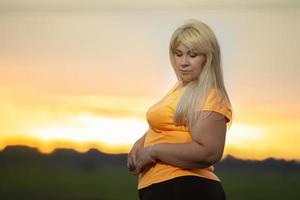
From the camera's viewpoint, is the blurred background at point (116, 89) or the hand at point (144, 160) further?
the blurred background at point (116, 89)

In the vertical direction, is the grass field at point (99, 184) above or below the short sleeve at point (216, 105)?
below

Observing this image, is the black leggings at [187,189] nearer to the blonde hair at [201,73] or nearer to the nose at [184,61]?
the blonde hair at [201,73]

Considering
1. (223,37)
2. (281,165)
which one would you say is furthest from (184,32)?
(281,165)

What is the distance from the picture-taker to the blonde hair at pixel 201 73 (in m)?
1.37

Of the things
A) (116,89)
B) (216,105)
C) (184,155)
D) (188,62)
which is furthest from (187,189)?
(116,89)

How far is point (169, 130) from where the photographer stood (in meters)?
1.42

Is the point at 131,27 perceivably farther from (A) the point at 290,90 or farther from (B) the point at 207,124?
(B) the point at 207,124

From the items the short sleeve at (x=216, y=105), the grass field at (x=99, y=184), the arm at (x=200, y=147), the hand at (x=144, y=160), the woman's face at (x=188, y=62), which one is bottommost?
the grass field at (x=99, y=184)

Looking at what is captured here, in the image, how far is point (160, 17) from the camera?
8.36 ft

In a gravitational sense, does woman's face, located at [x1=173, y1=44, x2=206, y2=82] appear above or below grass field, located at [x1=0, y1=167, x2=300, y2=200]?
above

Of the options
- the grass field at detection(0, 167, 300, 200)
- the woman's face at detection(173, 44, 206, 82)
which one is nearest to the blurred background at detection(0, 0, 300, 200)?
the grass field at detection(0, 167, 300, 200)

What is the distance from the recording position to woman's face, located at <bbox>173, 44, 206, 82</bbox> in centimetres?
142

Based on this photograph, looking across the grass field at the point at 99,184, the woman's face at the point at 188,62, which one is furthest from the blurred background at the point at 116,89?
the woman's face at the point at 188,62

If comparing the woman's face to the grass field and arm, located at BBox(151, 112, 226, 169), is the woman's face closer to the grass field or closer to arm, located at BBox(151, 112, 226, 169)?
arm, located at BBox(151, 112, 226, 169)
